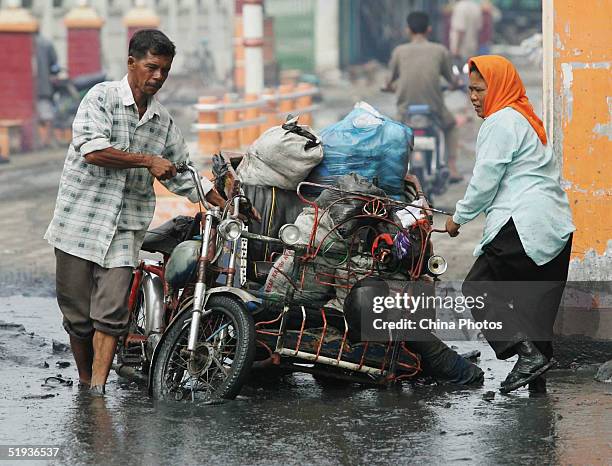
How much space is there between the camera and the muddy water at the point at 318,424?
17.9 feet

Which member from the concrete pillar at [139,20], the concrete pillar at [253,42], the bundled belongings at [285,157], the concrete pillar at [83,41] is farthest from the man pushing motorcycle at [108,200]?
the concrete pillar at [139,20]

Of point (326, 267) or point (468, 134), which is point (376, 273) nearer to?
point (326, 267)

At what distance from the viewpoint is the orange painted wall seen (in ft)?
25.8

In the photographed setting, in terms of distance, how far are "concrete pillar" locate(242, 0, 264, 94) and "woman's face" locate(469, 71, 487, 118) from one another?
13251 millimetres

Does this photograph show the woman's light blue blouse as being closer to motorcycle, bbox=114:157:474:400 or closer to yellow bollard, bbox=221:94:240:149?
motorcycle, bbox=114:157:474:400

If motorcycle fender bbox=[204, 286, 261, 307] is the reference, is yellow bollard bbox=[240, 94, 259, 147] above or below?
below

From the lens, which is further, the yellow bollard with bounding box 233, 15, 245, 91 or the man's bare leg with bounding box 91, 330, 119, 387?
the yellow bollard with bounding box 233, 15, 245, 91

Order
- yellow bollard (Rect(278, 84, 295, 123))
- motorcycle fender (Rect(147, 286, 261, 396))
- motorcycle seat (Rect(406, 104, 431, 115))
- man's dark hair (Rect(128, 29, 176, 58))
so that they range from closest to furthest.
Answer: motorcycle fender (Rect(147, 286, 261, 396)), man's dark hair (Rect(128, 29, 176, 58)), motorcycle seat (Rect(406, 104, 431, 115)), yellow bollard (Rect(278, 84, 295, 123))

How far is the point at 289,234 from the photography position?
6320mm

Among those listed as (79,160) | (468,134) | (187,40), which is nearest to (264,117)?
(468,134)

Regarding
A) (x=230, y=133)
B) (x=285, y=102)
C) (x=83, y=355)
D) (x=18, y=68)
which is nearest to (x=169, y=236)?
(x=83, y=355)

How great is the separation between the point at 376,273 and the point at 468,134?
52.5 ft

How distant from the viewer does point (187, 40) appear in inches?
1334

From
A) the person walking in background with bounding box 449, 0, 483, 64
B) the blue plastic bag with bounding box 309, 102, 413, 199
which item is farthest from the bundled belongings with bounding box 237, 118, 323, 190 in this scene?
the person walking in background with bounding box 449, 0, 483, 64
